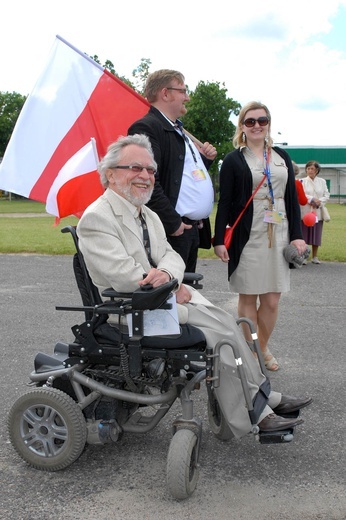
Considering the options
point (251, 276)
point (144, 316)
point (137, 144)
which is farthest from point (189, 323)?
point (251, 276)

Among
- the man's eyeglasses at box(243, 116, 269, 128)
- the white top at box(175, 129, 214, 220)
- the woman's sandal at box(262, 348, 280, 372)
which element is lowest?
the woman's sandal at box(262, 348, 280, 372)

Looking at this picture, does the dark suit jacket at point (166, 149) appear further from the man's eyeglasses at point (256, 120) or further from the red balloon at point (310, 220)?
the red balloon at point (310, 220)

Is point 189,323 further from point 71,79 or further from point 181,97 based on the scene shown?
point 71,79

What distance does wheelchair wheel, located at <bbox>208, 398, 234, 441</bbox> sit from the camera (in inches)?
135

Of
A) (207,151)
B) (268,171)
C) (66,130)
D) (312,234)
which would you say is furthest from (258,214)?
(312,234)

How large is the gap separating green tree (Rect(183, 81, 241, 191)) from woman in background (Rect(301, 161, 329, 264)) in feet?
182

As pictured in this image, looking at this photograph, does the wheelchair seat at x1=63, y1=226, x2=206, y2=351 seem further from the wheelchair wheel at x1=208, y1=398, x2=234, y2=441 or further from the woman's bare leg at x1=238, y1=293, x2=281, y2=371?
the woman's bare leg at x1=238, y1=293, x2=281, y2=371

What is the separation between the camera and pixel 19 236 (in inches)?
579

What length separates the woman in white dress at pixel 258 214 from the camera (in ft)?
14.9

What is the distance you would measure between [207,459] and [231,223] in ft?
6.36

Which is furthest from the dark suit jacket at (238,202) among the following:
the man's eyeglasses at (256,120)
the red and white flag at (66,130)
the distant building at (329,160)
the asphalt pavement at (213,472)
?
the distant building at (329,160)

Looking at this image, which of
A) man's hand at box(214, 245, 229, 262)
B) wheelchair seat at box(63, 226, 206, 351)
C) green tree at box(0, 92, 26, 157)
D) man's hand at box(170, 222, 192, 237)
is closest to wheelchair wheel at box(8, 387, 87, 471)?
wheelchair seat at box(63, 226, 206, 351)

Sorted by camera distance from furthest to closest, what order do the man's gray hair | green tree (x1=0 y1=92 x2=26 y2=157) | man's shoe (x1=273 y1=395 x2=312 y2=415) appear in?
green tree (x1=0 y1=92 x2=26 y2=157) → man's shoe (x1=273 y1=395 x2=312 y2=415) → the man's gray hair

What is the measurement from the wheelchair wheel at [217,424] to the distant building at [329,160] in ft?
221
